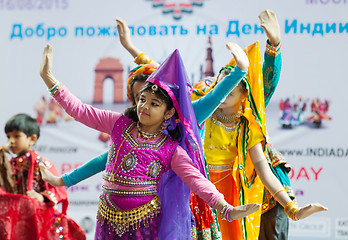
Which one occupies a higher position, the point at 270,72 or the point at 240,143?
the point at 270,72

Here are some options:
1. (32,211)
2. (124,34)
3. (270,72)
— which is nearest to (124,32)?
(124,34)

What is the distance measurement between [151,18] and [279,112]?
1.40 meters

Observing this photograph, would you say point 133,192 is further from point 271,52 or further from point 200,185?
point 271,52

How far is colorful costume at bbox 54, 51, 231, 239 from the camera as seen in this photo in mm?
2553

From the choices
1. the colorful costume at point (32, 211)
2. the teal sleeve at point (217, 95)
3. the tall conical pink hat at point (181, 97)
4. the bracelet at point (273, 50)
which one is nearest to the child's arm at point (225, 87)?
the teal sleeve at point (217, 95)

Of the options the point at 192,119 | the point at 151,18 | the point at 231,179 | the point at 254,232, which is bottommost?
the point at 254,232

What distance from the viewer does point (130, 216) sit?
2543mm

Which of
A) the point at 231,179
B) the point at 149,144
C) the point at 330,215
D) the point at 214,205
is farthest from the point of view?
the point at 330,215

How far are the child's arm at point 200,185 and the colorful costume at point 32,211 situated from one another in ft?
4.50

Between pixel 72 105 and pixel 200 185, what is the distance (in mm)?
674

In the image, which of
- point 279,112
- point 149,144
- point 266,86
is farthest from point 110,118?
point 279,112

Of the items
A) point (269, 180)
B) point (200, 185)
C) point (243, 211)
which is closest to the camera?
point (243, 211)

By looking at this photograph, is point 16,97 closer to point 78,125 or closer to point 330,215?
point 78,125

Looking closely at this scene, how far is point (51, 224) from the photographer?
12.3 ft
